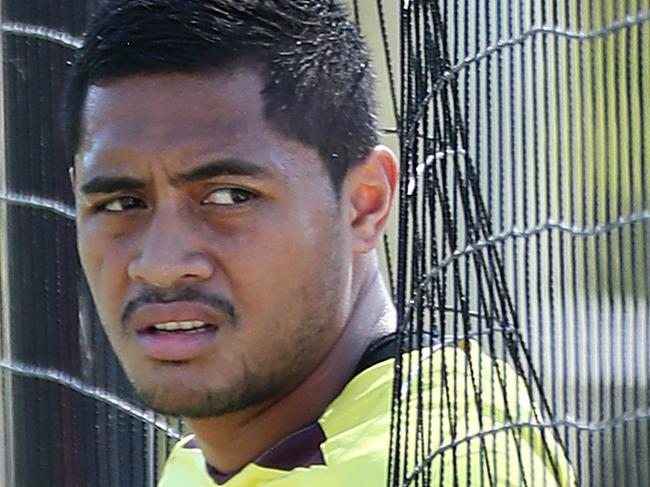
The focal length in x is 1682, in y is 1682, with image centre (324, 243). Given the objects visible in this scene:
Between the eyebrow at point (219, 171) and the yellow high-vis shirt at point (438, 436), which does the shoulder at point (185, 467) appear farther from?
the eyebrow at point (219, 171)

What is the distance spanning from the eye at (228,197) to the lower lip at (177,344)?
0.15 metres

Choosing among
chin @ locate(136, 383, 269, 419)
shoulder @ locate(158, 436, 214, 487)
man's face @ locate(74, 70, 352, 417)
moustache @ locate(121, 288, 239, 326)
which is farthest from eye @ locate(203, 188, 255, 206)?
shoulder @ locate(158, 436, 214, 487)

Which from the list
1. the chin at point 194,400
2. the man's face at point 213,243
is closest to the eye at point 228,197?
the man's face at point 213,243

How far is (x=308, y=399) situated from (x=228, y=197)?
0.28 metres

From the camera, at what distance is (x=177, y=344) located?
1924mm

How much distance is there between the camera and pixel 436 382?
6.33 feet

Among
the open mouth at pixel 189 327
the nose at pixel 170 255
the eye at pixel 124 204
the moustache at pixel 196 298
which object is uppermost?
the eye at pixel 124 204

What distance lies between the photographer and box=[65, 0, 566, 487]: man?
1921 mm

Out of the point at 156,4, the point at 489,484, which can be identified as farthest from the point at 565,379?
the point at 156,4

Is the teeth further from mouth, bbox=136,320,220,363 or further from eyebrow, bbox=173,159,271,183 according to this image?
eyebrow, bbox=173,159,271,183

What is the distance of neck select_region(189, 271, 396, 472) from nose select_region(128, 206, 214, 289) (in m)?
0.22

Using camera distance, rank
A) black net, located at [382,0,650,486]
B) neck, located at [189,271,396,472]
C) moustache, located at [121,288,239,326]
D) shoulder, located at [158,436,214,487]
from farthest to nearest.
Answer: shoulder, located at [158,436,214,487]
neck, located at [189,271,396,472]
moustache, located at [121,288,239,326]
black net, located at [382,0,650,486]

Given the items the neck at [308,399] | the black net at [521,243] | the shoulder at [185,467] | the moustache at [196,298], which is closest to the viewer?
the black net at [521,243]

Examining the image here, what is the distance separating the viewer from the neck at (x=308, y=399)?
6.70 ft
